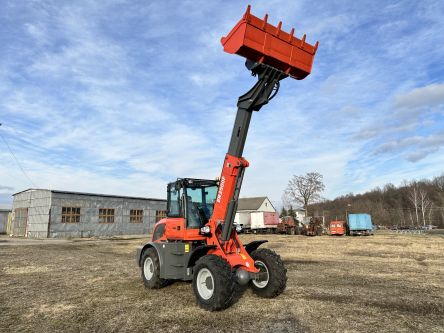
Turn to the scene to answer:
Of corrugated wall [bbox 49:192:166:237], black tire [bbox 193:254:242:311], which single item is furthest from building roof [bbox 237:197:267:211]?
black tire [bbox 193:254:242:311]

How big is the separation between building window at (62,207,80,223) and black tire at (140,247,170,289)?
3071 cm

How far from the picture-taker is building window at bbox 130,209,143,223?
42656mm

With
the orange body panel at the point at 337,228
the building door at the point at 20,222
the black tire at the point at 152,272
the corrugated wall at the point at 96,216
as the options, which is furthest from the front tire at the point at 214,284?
the building door at the point at 20,222

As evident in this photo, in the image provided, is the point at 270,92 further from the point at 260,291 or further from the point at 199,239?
the point at 260,291

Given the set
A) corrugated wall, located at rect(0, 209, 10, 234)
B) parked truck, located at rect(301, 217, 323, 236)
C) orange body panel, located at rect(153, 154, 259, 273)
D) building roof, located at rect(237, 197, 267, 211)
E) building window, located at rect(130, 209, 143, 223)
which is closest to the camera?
orange body panel, located at rect(153, 154, 259, 273)

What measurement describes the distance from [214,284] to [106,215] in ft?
119

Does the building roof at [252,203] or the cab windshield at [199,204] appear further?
the building roof at [252,203]

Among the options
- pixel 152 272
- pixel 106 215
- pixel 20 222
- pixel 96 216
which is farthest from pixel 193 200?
pixel 20 222

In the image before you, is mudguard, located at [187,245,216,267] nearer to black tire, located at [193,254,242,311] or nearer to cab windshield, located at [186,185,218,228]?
black tire, located at [193,254,242,311]

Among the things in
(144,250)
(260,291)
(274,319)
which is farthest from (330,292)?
(144,250)

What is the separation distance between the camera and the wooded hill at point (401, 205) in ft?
293

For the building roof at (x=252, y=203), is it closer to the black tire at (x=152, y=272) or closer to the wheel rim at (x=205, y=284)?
the black tire at (x=152, y=272)

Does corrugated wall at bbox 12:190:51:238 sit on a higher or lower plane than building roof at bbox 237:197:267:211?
lower

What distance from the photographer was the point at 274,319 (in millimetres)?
6109
